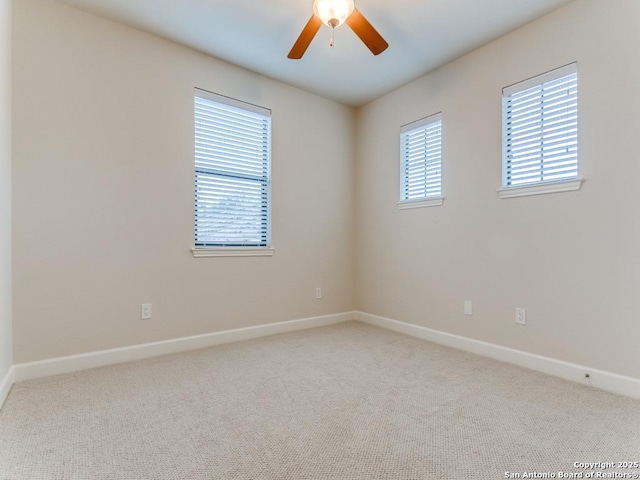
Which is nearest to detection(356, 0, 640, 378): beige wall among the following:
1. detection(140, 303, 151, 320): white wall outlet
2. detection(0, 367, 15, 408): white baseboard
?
detection(140, 303, 151, 320): white wall outlet

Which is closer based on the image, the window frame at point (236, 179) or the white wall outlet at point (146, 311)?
the white wall outlet at point (146, 311)

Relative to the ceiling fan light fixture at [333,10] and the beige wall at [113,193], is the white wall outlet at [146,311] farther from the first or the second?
the ceiling fan light fixture at [333,10]

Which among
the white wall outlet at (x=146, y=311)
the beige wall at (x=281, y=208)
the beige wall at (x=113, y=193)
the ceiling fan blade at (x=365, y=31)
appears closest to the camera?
the ceiling fan blade at (x=365, y=31)

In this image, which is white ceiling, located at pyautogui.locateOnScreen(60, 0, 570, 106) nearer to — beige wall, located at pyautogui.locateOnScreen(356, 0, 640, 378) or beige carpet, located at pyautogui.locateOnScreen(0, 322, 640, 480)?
beige wall, located at pyautogui.locateOnScreen(356, 0, 640, 378)

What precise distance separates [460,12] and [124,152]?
2.77m

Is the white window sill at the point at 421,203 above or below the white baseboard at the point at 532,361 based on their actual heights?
above

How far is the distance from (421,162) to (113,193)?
111 inches

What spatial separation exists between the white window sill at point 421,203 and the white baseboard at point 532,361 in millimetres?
1230

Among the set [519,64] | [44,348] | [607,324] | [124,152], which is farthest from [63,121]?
[607,324]

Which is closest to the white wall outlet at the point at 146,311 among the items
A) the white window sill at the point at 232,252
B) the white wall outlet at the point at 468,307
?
the white window sill at the point at 232,252

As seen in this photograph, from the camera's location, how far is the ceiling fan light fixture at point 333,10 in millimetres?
1980

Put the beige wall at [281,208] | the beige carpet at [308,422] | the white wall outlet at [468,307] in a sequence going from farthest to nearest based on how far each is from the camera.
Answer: the white wall outlet at [468,307]
the beige wall at [281,208]
the beige carpet at [308,422]

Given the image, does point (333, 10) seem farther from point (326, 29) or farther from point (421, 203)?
point (421, 203)

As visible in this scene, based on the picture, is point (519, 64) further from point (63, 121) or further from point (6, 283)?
point (6, 283)
